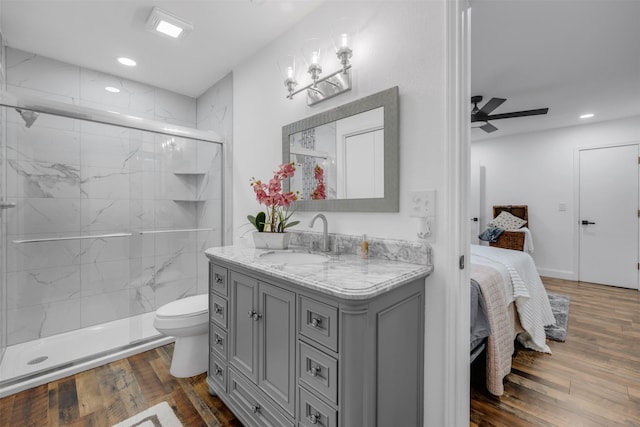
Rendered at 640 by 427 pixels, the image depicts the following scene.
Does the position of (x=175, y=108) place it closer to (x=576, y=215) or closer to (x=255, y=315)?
(x=255, y=315)

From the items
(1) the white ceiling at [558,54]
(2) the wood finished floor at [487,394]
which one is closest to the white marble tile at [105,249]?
(2) the wood finished floor at [487,394]

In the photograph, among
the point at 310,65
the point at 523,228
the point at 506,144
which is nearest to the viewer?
the point at 310,65

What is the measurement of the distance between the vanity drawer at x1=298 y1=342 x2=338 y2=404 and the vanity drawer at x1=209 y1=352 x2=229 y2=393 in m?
0.71

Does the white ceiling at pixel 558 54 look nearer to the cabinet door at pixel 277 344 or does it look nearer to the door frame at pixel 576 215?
the door frame at pixel 576 215

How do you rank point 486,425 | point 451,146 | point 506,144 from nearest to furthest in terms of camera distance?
point 451,146, point 486,425, point 506,144

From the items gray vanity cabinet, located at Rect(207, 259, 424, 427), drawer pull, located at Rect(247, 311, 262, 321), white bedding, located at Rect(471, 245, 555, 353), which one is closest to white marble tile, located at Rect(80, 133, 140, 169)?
gray vanity cabinet, located at Rect(207, 259, 424, 427)

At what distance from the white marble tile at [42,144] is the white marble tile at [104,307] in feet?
3.82

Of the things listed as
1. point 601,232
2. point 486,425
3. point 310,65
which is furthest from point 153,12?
point 601,232

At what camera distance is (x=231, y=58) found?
2.49m

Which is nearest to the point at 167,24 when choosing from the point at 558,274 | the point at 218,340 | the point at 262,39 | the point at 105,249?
the point at 262,39

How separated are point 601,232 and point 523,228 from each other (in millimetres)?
949

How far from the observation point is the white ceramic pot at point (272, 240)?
5.95 ft

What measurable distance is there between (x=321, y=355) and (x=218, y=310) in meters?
0.88

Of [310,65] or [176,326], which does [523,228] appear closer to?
[310,65]
